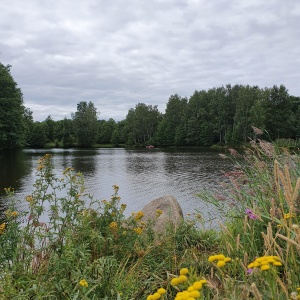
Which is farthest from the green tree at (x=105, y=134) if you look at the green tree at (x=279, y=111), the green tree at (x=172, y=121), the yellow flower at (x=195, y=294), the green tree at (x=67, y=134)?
the yellow flower at (x=195, y=294)

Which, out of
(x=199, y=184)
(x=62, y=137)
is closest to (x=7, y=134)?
(x=199, y=184)

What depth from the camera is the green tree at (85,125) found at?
89.2 m

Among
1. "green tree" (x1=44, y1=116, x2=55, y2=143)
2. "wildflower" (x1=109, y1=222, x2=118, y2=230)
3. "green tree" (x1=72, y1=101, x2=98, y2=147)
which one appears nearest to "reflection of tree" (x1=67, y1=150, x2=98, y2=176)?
"wildflower" (x1=109, y1=222, x2=118, y2=230)

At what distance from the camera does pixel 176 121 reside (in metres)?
82.8

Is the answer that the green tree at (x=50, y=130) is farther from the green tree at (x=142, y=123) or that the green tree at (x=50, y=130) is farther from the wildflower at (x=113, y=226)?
the wildflower at (x=113, y=226)

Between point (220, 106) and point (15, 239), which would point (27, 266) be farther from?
point (220, 106)

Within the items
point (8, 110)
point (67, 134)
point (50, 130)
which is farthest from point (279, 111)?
point (50, 130)

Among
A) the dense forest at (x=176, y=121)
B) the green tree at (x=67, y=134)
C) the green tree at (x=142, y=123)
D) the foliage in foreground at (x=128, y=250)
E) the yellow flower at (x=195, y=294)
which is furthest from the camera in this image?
the green tree at (x=67, y=134)

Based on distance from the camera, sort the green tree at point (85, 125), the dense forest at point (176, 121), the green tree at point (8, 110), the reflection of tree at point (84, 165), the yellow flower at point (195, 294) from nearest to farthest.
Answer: the yellow flower at point (195, 294)
the reflection of tree at point (84, 165)
the green tree at point (8, 110)
the dense forest at point (176, 121)
the green tree at point (85, 125)

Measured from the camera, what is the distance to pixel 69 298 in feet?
7.88

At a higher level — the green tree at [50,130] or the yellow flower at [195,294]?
the green tree at [50,130]

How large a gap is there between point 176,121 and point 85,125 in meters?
25.5

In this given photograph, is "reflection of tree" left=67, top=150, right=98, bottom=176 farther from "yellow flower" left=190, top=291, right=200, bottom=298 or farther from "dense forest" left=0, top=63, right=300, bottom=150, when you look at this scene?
"yellow flower" left=190, top=291, right=200, bottom=298

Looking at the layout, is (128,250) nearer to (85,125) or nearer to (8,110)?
(8,110)
